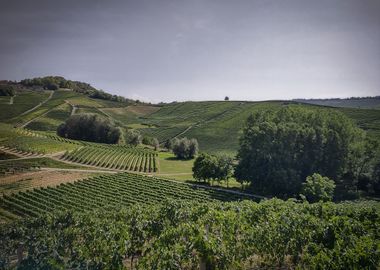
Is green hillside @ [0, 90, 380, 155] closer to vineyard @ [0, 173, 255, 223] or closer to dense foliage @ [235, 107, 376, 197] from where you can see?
dense foliage @ [235, 107, 376, 197]

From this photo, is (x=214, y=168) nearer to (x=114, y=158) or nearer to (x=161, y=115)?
(x=114, y=158)

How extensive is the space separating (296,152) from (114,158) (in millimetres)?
48738

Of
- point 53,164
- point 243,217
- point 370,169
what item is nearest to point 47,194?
point 53,164

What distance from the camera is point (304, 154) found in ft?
222

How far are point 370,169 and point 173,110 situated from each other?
136 m

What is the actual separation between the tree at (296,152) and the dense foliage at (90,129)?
64575 millimetres

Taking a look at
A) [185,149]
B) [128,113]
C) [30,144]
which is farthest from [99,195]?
[128,113]

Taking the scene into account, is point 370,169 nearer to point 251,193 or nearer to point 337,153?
point 337,153

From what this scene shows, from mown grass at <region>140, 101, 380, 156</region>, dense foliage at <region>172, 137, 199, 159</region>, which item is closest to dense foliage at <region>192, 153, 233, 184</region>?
mown grass at <region>140, 101, 380, 156</region>

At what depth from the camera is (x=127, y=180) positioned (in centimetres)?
6316

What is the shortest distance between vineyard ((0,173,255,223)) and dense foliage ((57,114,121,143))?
54497 mm

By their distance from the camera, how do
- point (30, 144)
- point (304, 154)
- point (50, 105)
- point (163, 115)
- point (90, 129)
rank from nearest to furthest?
point (304, 154), point (30, 144), point (90, 129), point (50, 105), point (163, 115)

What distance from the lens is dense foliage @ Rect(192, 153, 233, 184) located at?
69.3 metres

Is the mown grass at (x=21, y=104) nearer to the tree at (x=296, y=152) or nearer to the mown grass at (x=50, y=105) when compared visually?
the mown grass at (x=50, y=105)
